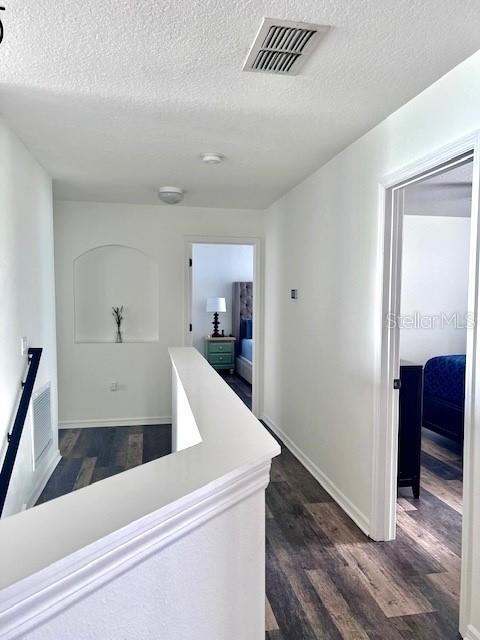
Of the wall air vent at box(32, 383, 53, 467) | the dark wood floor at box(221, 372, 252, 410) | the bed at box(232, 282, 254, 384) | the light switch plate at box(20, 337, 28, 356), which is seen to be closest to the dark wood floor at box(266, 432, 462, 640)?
the wall air vent at box(32, 383, 53, 467)

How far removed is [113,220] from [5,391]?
2711 millimetres

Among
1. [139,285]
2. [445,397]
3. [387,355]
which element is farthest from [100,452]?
[445,397]

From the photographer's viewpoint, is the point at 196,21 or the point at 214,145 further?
the point at 214,145

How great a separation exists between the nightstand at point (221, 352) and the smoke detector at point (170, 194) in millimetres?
3809

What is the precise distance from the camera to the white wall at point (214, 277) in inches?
320

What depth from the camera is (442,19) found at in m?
1.58

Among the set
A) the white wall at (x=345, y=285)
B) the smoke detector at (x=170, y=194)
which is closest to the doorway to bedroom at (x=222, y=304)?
the white wall at (x=345, y=285)

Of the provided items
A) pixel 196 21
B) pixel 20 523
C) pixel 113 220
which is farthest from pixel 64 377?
pixel 20 523

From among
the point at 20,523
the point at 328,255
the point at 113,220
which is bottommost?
the point at 20,523

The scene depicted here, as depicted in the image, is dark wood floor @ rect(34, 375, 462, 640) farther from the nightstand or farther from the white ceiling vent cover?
the nightstand

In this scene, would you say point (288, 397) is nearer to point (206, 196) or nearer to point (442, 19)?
point (206, 196)

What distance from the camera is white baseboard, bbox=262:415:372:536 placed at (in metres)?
2.74

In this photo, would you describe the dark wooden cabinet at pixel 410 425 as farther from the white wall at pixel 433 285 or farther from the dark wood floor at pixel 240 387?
the dark wood floor at pixel 240 387

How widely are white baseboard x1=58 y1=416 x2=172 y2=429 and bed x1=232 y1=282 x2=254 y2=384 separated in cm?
243
